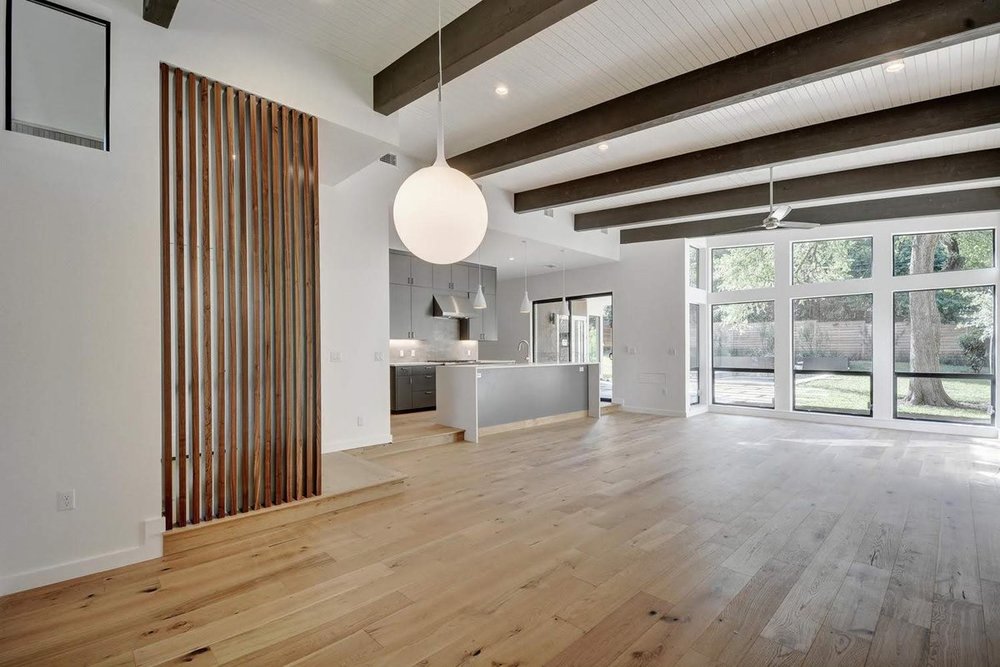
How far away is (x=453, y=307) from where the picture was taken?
8492 millimetres

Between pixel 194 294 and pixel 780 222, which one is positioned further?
pixel 780 222

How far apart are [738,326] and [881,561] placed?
6750mm

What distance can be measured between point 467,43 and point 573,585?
3365 millimetres

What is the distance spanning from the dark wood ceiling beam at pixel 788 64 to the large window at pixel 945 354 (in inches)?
232

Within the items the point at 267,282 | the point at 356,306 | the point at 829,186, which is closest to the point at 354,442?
the point at 356,306

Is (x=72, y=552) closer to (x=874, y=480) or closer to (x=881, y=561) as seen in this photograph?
(x=881, y=561)

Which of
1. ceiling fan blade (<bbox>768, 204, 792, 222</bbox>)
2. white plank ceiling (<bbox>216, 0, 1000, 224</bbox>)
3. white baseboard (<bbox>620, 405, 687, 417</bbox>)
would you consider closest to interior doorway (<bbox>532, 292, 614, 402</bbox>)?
white baseboard (<bbox>620, 405, 687, 417</bbox>)

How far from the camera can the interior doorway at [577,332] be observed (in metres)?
10.2

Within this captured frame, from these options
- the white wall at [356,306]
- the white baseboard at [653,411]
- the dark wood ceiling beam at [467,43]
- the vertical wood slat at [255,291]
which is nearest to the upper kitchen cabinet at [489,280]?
the white baseboard at [653,411]

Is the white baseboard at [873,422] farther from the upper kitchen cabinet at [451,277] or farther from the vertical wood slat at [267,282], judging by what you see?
the vertical wood slat at [267,282]

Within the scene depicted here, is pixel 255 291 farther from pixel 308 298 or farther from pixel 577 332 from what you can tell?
pixel 577 332

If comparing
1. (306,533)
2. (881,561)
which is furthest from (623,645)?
(306,533)

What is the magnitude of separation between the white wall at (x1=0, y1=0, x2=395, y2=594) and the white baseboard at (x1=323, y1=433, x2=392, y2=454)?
208 cm

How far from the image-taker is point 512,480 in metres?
4.29
